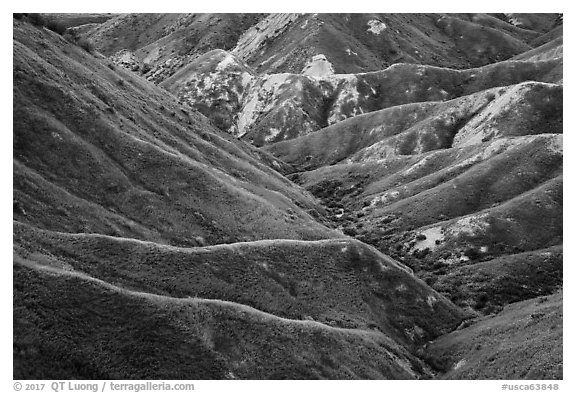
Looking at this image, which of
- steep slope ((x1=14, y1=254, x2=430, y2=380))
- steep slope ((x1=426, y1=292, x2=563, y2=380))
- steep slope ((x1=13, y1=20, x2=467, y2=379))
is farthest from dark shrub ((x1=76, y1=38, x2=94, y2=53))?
steep slope ((x1=426, y1=292, x2=563, y2=380))

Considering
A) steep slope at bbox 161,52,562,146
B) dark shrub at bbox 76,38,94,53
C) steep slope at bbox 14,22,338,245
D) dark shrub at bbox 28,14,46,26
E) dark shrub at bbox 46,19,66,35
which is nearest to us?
steep slope at bbox 14,22,338,245

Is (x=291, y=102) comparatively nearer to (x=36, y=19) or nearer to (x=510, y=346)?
(x=36, y=19)

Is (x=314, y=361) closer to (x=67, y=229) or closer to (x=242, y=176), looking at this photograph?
(x=67, y=229)

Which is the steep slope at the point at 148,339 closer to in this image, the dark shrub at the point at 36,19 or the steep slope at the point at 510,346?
the steep slope at the point at 510,346

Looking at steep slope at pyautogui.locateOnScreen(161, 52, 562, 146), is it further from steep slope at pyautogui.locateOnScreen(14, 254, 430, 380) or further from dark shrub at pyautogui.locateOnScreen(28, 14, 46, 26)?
steep slope at pyautogui.locateOnScreen(14, 254, 430, 380)

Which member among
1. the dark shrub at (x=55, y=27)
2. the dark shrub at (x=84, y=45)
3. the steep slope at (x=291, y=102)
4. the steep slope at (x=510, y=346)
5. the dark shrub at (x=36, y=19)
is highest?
the dark shrub at (x=36, y=19)

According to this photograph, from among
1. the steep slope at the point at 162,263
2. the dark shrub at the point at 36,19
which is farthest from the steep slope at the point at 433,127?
the dark shrub at the point at 36,19

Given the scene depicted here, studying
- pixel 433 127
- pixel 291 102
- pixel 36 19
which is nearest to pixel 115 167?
pixel 36 19

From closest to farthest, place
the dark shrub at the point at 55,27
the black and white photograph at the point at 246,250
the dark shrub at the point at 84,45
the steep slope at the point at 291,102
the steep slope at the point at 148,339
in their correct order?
the steep slope at the point at 148,339, the black and white photograph at the point at 246,250, the dark shrub at the point at 55,27, the dark shrub at the point at 84,45, the steep slope at the point at 291,102

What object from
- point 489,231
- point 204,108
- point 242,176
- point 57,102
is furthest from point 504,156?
point 204,108
